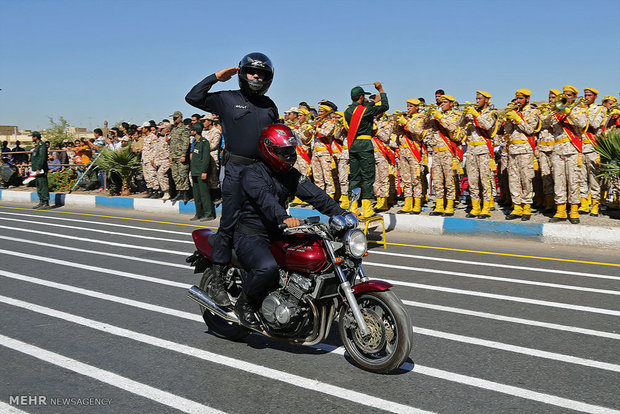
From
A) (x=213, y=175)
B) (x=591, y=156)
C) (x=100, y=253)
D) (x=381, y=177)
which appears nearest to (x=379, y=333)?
(x=100, y=253)

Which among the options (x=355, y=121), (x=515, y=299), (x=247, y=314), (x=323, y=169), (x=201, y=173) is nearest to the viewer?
(x=247, y=314)

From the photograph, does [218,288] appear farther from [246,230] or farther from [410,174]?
[410,174]

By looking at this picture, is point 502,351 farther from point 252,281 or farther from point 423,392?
point 252,281

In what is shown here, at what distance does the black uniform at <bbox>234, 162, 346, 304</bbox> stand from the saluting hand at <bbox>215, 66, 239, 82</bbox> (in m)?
1.02

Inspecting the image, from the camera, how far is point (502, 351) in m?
5.23

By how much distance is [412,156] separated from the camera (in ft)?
46.1

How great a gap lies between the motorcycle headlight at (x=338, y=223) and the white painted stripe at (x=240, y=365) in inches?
42.2

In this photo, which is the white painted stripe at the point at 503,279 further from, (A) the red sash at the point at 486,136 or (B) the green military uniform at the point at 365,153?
(A) the red sash at the point at 486,136

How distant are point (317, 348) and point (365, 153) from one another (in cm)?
666

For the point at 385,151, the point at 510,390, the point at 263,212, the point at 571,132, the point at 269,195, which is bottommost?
the point at 510,390

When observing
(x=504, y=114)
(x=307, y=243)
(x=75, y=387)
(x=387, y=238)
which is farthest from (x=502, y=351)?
(x=504, y=114)

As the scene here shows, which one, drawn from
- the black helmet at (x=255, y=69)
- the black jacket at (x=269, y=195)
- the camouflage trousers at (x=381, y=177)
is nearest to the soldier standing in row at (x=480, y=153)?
the camouflage trousers at (x=381, y=177)

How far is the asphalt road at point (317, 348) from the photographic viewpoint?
14.1ft

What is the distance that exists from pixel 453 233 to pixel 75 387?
345 inches
